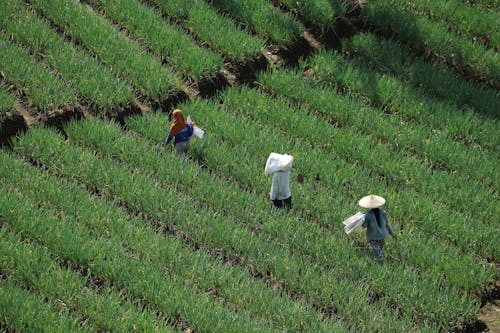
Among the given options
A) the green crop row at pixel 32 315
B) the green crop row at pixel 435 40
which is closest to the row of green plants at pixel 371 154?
the green crop row at pixel 435 40

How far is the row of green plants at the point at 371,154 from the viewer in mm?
8680

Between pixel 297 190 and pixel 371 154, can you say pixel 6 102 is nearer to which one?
pixel 297 190

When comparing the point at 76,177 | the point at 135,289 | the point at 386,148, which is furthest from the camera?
the point at 386,148

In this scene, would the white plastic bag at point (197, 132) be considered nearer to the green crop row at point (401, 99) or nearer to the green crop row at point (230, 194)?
the green crop row at point (230, 194)

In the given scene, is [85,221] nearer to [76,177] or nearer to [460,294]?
[76,177]

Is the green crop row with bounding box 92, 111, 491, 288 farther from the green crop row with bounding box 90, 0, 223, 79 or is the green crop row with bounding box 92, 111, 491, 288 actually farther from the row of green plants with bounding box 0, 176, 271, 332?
the row of green plants with bounding box 0, 176, 271, 332

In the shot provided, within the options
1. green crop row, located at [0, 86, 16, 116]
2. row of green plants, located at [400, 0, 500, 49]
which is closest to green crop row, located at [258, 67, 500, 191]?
row of green plants, located at [400, 0, 500, 49]

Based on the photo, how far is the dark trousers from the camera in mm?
8430

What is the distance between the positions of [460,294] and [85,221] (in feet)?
9.67

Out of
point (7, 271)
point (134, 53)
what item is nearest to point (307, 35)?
point (134, 53)

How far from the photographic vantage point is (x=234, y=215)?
328 inches

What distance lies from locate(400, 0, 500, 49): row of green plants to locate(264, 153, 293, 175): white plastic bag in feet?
12.1

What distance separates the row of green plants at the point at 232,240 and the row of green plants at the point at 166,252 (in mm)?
161

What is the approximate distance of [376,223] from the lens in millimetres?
7941
